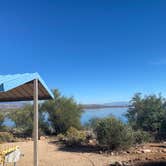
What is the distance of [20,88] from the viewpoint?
9.34m

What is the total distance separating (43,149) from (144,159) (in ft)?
16.2

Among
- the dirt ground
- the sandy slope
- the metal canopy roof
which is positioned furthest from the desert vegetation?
the metal canopy roof

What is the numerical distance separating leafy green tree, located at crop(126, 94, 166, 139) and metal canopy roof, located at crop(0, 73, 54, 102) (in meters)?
8.72

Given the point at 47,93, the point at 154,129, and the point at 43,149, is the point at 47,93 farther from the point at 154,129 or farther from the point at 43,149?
the point at 154,129

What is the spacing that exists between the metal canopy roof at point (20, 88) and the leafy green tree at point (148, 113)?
8720 millimetres

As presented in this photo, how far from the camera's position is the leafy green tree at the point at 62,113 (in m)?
21.0

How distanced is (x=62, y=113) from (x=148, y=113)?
569 centimetres

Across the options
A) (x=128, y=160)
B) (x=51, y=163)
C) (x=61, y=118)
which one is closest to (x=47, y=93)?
(x=51, y=163)

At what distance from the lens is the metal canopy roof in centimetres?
695

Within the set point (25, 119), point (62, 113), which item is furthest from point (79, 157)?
point (25, 119)

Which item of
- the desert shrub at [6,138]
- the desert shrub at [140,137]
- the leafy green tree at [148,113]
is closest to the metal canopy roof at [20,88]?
the desert shrub at [140,137]

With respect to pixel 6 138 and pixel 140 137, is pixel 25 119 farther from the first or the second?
pixel 140 137

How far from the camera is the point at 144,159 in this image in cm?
1113

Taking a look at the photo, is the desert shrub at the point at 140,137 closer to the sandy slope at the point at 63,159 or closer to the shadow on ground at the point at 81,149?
the shadow on ground at the point at 81,149
